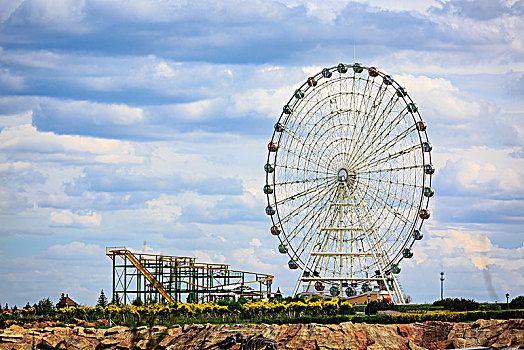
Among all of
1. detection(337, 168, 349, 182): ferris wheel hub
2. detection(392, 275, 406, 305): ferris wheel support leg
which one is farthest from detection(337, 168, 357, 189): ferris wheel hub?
detection(392, 275, 406, 305): ferris wheel support leg

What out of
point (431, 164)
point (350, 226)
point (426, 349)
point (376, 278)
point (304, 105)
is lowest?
point (426, 349)

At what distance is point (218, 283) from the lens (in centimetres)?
7094

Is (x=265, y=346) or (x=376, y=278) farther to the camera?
(x=376, y=278)

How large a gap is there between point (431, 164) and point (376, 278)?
1054 centimetres

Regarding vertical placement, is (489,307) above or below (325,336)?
above

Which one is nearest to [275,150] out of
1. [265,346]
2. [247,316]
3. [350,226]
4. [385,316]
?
[350,226]

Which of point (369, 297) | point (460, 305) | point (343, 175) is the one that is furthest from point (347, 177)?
point (460, 305)

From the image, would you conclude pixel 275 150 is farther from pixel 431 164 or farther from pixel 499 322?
pixel 499 322

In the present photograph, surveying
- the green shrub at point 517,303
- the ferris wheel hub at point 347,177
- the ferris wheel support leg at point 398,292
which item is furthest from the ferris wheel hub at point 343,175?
the green shrub at point 517,303

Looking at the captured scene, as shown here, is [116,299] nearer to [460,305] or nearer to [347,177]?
[347,177]

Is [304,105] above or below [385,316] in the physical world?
above

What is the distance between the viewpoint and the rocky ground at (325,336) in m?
36.8

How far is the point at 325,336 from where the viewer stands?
37.8 metres

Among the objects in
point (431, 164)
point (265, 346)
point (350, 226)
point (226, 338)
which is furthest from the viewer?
point (350, 226)
